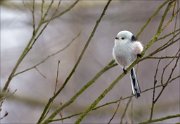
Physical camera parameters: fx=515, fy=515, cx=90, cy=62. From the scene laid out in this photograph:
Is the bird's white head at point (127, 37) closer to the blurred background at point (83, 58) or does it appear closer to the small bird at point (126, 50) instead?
the small bird at point (126, 50)

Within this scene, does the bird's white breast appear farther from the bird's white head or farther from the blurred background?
the blurred background

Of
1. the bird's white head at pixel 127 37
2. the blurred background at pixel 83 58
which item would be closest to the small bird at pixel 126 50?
the bird's white head at pixel 127 37

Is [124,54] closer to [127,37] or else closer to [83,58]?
[127,37]

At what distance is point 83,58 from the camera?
16.0 feet

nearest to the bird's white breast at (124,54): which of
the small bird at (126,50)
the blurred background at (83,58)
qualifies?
the small bird at (126,50)

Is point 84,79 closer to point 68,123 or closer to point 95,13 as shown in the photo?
point 68,123

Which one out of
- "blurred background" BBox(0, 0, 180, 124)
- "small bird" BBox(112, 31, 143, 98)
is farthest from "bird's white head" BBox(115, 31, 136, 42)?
"blurred background" BBox(0, 0, 180, 124)

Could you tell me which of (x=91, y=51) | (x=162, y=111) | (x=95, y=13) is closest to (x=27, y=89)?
(x=91, y=51)

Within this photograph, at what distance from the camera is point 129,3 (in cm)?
402

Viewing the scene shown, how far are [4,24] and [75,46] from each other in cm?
109

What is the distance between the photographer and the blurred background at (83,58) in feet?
12.1

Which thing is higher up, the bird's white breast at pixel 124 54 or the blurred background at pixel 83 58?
the blurred background at pixel 83 58

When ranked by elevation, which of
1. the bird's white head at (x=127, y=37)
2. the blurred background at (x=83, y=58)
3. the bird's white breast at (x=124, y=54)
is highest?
the blurred background at (x=83, y=58)

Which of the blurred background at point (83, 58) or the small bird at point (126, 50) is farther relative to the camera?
the blurred background at point (83, 58)
